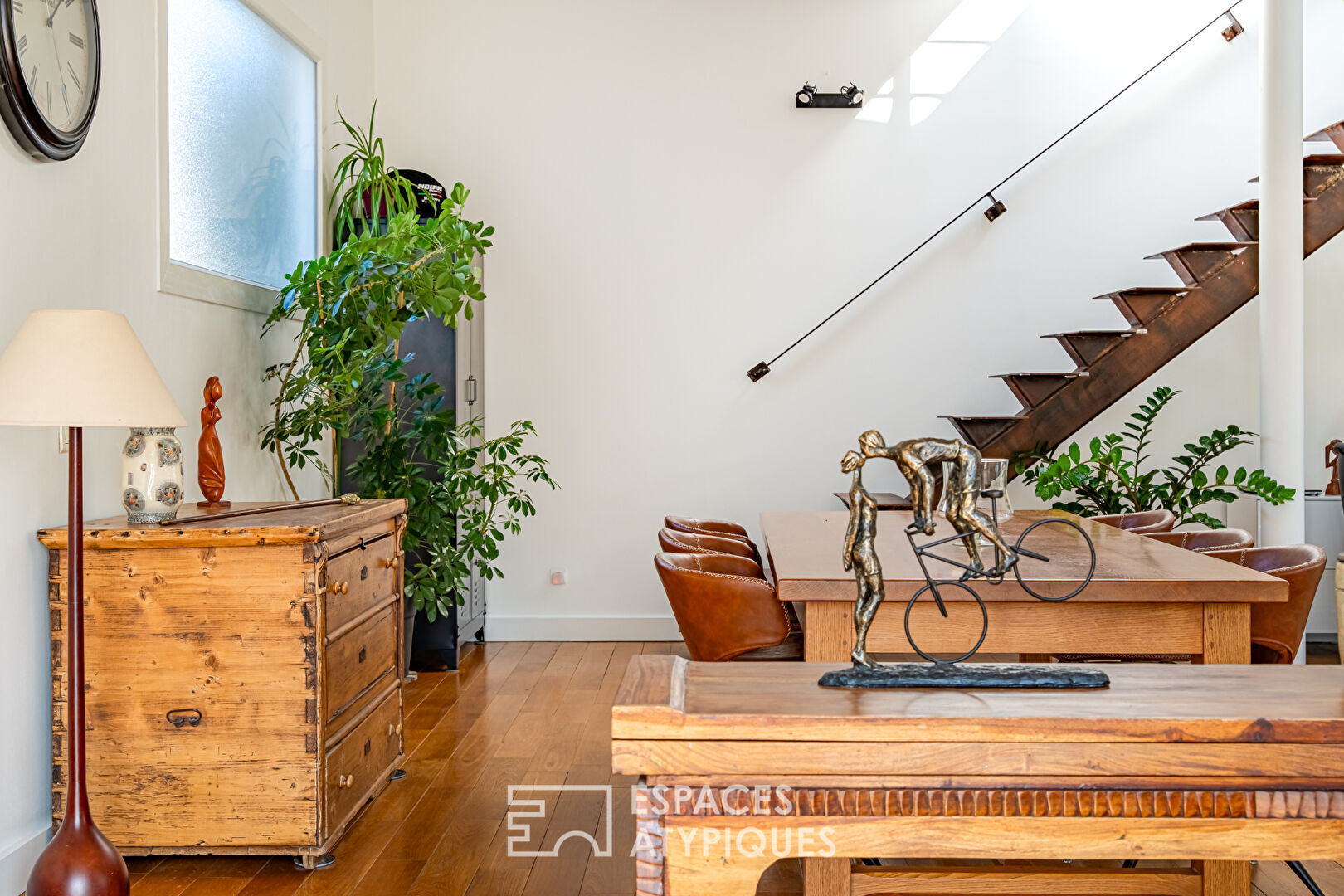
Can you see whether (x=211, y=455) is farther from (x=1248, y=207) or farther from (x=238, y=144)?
(x=1248, y=207)

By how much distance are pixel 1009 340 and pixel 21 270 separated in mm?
4944

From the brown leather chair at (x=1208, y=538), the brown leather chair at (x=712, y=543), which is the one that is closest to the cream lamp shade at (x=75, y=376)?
the brown leather chair at (x=712, y=543)

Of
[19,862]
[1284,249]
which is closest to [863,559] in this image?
[19,862]

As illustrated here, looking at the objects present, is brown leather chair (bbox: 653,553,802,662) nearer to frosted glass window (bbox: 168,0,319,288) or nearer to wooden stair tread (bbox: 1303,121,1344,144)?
frosted glass window (bbox: 168,0,319,288)

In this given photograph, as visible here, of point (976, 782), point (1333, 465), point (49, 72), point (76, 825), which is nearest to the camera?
point (976, 782)

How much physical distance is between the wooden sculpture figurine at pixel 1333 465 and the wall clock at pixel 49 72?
19.4 ft

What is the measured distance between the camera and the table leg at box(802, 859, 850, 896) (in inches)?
82.3

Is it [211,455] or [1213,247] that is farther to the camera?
[1213,247]

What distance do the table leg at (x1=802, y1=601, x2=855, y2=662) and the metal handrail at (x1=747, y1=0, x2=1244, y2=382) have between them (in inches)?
141

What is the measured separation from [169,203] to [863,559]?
10.0 ft

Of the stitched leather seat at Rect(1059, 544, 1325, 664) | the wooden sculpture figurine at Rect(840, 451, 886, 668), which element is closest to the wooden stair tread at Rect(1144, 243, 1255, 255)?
the stitched leather seat at Rect(1059, 544, 1325, 664)

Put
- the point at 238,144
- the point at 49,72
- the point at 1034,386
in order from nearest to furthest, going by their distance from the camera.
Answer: the point at 49,72 → the point at 238,144 → the point at 1034,386

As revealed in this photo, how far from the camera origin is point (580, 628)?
6.18 metres

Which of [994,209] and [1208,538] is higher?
[994,209]
